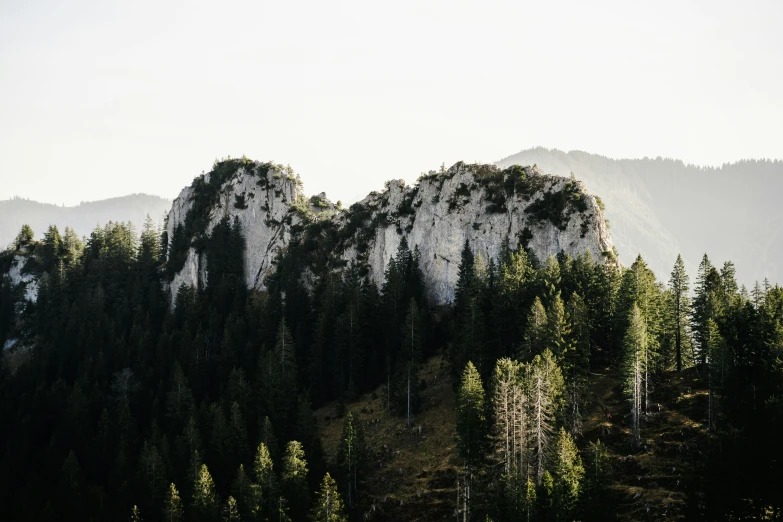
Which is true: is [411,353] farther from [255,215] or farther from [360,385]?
[255,215]

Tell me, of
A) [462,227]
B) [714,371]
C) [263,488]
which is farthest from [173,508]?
[462,227]

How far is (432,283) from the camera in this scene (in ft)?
354

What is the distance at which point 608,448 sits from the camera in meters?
65.3

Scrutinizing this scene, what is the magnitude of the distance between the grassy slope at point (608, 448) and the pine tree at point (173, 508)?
18.4 m

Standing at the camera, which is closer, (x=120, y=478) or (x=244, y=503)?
(x=244, y=503)

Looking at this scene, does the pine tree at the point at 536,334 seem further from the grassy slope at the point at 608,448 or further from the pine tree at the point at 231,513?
the pine tree at the point at 231,513

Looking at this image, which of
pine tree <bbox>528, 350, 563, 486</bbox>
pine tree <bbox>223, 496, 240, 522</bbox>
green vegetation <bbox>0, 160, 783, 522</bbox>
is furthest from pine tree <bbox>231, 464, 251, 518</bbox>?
pine tree <bbox>528, 350, 563, 486</bbox>

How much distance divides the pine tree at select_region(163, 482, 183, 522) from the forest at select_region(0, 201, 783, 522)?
0.25 meters

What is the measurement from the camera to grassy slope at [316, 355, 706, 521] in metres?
58.8

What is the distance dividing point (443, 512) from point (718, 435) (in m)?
25.6

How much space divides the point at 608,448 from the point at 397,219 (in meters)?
60.8

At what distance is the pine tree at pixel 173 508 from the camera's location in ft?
235

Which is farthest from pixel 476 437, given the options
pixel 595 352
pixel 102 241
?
pixel 102 241

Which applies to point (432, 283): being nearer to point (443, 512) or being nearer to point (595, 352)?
point (595, 352)
